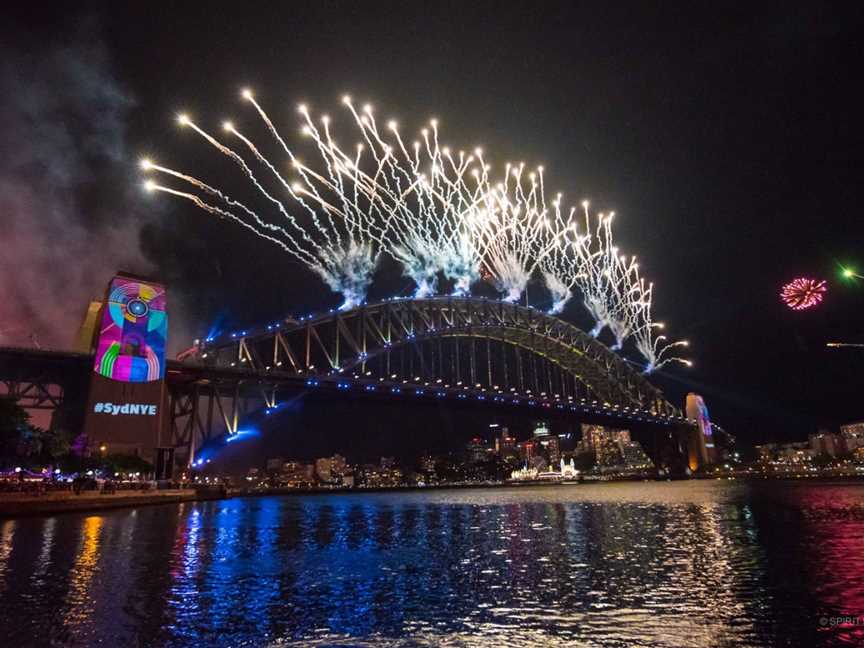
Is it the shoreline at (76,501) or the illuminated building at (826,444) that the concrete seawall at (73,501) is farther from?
the illuminated building at (826,444)

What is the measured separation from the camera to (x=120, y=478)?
56.5 meters

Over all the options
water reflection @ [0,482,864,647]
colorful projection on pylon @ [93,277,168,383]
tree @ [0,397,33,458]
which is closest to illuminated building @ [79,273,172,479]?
colorful projection on pylon @ [93,277,168,383]

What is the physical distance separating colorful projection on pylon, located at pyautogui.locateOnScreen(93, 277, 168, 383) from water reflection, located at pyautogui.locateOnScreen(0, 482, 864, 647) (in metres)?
39.3

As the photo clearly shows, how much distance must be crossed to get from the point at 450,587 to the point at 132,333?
58.3m

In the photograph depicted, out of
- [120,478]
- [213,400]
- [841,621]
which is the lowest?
[841,621]

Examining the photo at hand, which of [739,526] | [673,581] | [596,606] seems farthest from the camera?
[739,526]

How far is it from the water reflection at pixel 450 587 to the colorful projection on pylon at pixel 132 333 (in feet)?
129

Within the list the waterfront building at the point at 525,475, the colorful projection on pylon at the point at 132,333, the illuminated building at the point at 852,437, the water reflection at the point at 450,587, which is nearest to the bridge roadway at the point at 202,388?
the colorful projection on pylon at the point at 132,333

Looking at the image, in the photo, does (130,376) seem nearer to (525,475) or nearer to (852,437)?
(525,475)

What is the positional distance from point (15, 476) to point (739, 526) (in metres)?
48.2

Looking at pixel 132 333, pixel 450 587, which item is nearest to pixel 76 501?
pixel 132 333

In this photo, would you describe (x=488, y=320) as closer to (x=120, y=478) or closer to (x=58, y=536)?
(x=120, y=478)

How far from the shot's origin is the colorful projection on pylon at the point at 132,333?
59969 mm

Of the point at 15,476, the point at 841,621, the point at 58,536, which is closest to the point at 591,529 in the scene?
the point at 841,621
